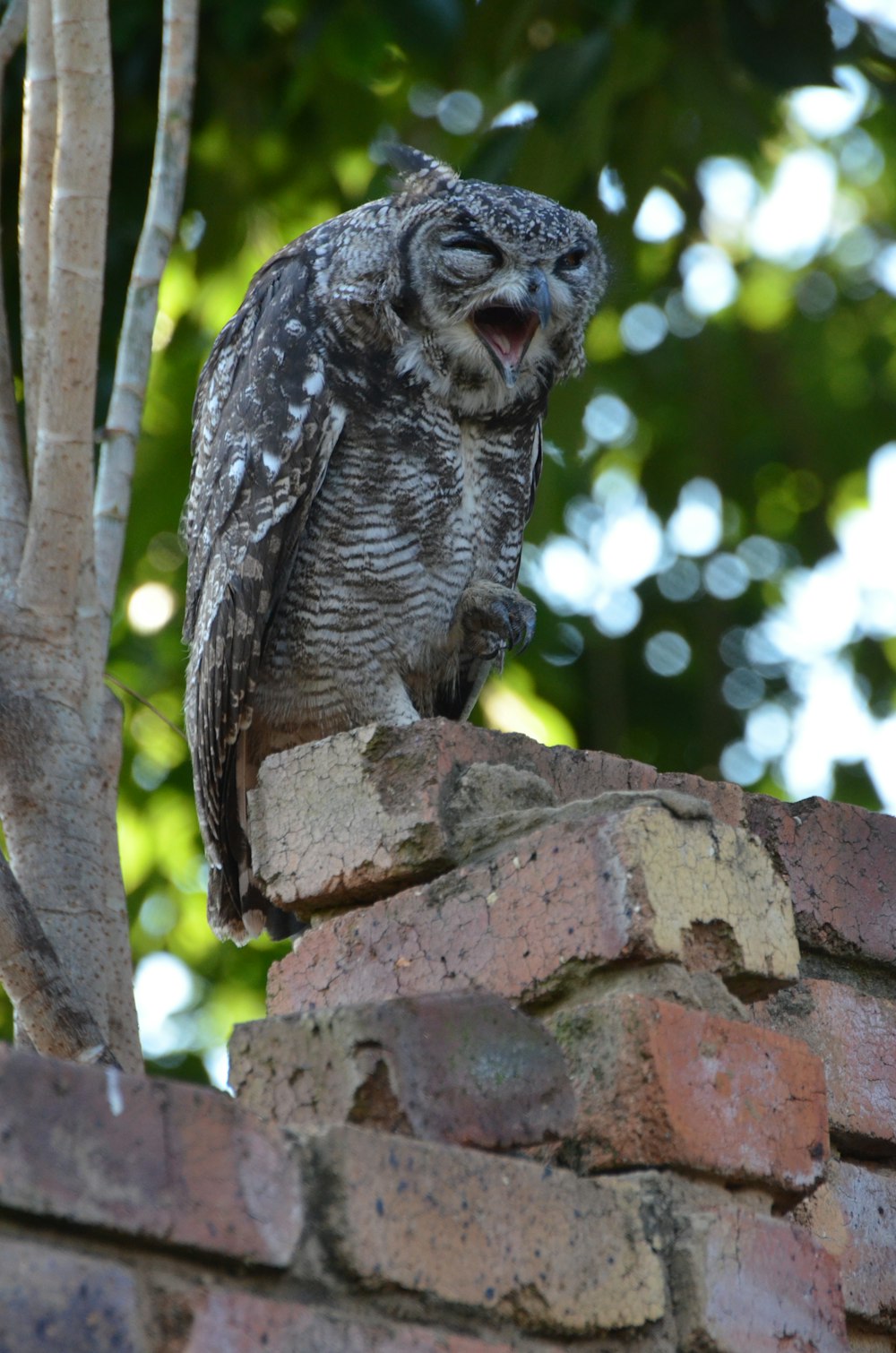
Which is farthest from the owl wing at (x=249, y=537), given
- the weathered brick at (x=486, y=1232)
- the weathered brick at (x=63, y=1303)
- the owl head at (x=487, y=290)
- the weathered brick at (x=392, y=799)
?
the weathered brick at (x=63, y=1303)

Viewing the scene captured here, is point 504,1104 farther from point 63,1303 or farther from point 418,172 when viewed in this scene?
point 418,172

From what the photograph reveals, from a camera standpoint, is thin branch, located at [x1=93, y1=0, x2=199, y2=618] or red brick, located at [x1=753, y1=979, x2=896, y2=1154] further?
thin branch, located at [x1=93, y1=0, x2=199, y2=618]

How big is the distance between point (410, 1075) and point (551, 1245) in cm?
21

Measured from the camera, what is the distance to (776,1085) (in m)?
2.02

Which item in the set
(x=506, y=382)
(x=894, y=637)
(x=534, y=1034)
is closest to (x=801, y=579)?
(x=894, y=637)

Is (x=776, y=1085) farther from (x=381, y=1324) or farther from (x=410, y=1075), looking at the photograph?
(x=381, y=1324)

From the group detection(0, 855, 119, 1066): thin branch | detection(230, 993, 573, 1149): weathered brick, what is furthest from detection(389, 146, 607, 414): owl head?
detection(230, 993, 573, 1149): weathered brick

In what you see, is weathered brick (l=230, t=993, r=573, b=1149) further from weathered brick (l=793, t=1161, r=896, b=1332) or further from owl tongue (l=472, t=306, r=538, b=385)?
owl tongue (l=472, t=306, r=538, b=385)

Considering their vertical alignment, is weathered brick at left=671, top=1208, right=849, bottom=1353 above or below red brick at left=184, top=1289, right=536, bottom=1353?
below

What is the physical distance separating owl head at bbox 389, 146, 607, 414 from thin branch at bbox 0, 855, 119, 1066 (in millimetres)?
1298

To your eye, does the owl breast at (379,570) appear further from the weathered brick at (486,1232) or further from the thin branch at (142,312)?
the weathered brick at (486,1232)

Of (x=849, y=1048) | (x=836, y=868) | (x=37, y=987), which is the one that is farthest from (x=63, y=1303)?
(x=836, y=868)

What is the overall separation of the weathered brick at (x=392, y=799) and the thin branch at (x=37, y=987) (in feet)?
1.07

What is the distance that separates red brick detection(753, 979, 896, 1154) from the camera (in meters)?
2.33
